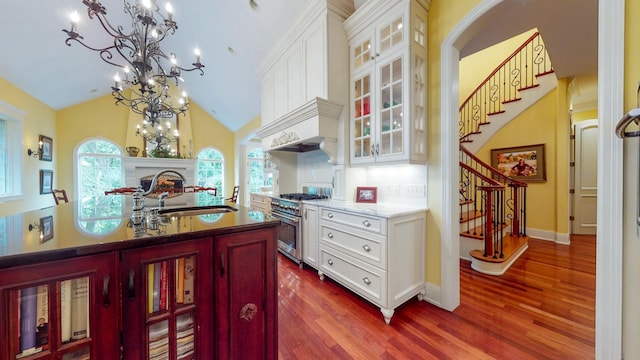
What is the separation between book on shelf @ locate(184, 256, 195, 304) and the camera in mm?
1005

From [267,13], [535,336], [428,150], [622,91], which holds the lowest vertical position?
[535,336]

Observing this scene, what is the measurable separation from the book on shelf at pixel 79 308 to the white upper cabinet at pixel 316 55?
96.0 inches

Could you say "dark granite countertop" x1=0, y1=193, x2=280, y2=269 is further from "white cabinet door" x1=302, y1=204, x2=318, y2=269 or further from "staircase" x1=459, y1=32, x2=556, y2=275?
"staircase" x1=459, y1=32, x2=556, y2=275

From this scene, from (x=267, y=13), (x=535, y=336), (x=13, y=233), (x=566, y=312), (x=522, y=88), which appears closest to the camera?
(x=13, y=233)

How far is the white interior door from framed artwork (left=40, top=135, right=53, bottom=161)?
1125 cm

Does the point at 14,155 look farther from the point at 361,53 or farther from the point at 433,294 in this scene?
the point at 433,294

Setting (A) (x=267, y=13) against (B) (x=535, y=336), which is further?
(A) (x=267, y=13)

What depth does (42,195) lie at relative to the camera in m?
5.12

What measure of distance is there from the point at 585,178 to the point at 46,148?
11.6m

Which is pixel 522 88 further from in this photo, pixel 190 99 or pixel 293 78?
pixel 190 99

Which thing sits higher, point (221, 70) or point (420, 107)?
point (221, 70)

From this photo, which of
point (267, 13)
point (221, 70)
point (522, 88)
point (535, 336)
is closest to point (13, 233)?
point (535, 336)

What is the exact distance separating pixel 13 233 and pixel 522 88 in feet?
21.1

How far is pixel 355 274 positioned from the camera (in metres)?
2.21
